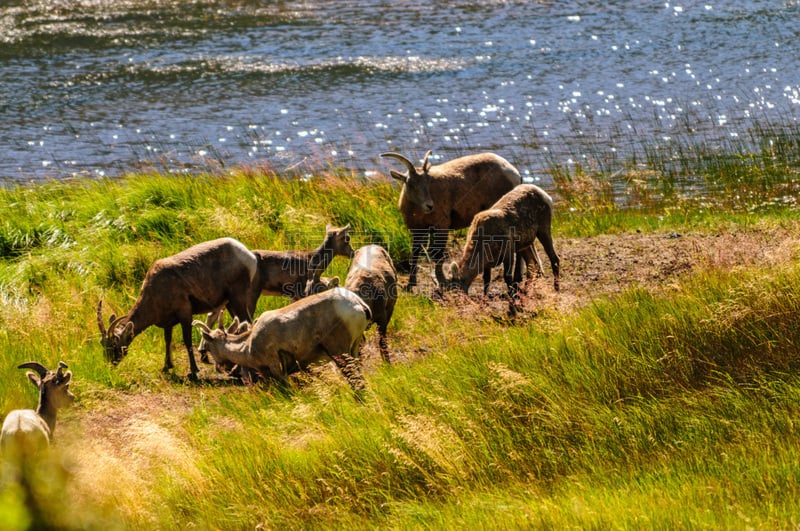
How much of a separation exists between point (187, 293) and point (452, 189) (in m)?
3.70

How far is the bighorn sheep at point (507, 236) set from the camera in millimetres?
9859

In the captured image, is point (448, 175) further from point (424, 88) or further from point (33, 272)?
point (424, 88)

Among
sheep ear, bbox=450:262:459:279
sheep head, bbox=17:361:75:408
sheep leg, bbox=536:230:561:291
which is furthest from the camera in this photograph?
sheep leg, bbox=536:230:561:291

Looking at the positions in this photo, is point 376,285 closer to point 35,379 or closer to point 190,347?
point 190,347

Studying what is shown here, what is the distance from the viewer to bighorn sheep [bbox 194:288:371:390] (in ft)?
26.9

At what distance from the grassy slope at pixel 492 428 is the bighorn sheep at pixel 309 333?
0.91 ft

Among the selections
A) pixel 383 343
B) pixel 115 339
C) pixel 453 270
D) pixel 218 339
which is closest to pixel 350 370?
pixel 383 343

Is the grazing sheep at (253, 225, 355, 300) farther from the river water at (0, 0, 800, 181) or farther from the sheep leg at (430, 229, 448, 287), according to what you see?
the river water at (0, 0, 800, 181)

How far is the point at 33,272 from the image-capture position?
39.6 feet

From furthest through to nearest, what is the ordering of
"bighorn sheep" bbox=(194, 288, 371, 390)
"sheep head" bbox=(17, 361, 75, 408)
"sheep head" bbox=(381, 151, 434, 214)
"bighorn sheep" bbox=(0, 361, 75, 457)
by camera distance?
"sheep head" bbox=(381, 151, 434, 214), "bighorn sheep" bbox=(194, 288, 371, 390), "sheep head" bbox=(17, 361, 75, 408), "bighorn sheep" bbox=(0, 361, 75, 457)

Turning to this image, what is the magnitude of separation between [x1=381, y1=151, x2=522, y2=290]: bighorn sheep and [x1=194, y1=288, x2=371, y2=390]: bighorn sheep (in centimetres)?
354

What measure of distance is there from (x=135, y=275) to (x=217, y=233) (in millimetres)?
1343

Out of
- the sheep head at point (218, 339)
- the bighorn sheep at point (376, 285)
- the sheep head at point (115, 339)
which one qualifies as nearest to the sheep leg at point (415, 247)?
the bighorn sheep at point (376, 285)

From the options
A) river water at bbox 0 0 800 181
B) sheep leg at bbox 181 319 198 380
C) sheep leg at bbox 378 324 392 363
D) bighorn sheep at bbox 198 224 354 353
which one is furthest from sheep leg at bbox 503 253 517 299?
river water at bbox 0 0 800 181
